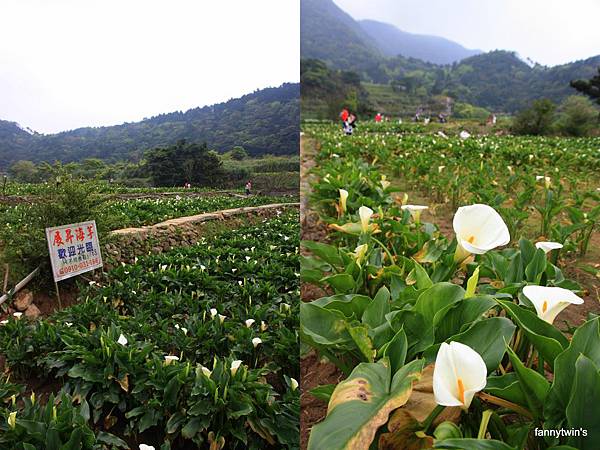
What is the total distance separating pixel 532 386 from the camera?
30.6 inches

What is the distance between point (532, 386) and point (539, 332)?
17 cm

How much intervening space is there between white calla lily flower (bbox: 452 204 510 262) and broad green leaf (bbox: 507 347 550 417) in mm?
373

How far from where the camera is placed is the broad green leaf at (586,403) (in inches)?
27.1

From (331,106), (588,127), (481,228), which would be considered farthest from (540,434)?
(331,106)

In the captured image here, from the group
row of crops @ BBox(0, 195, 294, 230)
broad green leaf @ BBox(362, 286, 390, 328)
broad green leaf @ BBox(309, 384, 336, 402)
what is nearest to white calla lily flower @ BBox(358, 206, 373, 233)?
broad green leaf @ BBox(362, 286, 390, 328)

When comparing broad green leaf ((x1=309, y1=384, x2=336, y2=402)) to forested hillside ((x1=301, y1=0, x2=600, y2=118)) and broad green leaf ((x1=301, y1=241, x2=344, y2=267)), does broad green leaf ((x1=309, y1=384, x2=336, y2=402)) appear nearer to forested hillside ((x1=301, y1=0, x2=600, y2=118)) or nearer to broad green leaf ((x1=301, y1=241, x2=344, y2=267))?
broad green leaf ((x1=301, y1=241, x2=344, y2=267))

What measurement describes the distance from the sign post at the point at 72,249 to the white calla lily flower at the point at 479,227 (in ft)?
7.95

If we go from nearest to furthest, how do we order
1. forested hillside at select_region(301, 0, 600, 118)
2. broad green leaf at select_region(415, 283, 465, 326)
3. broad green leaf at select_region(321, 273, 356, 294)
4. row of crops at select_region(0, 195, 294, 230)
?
broad green leaf at select_region(415, 283, 465, 326), broad green leaf at select_region(321, 273, 356, 294), row of crops at select_region(0, 195, 294, 230), forested hillside at select_region(301, 0, 600, 118)

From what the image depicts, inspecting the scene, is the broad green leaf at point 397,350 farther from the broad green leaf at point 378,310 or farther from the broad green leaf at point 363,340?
the broad green leaf at point 378,310

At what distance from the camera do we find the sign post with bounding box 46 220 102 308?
277 cm

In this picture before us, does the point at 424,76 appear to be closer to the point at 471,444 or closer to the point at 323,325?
the point at 323,325

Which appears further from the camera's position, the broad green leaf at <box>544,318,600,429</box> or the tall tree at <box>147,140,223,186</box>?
the tall tree at <box>147,140,223,186</box>

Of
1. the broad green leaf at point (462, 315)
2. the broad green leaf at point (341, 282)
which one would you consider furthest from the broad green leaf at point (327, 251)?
the broad green leaf at point (462, 315)

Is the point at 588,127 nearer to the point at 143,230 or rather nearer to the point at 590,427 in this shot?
the point at 143,230
